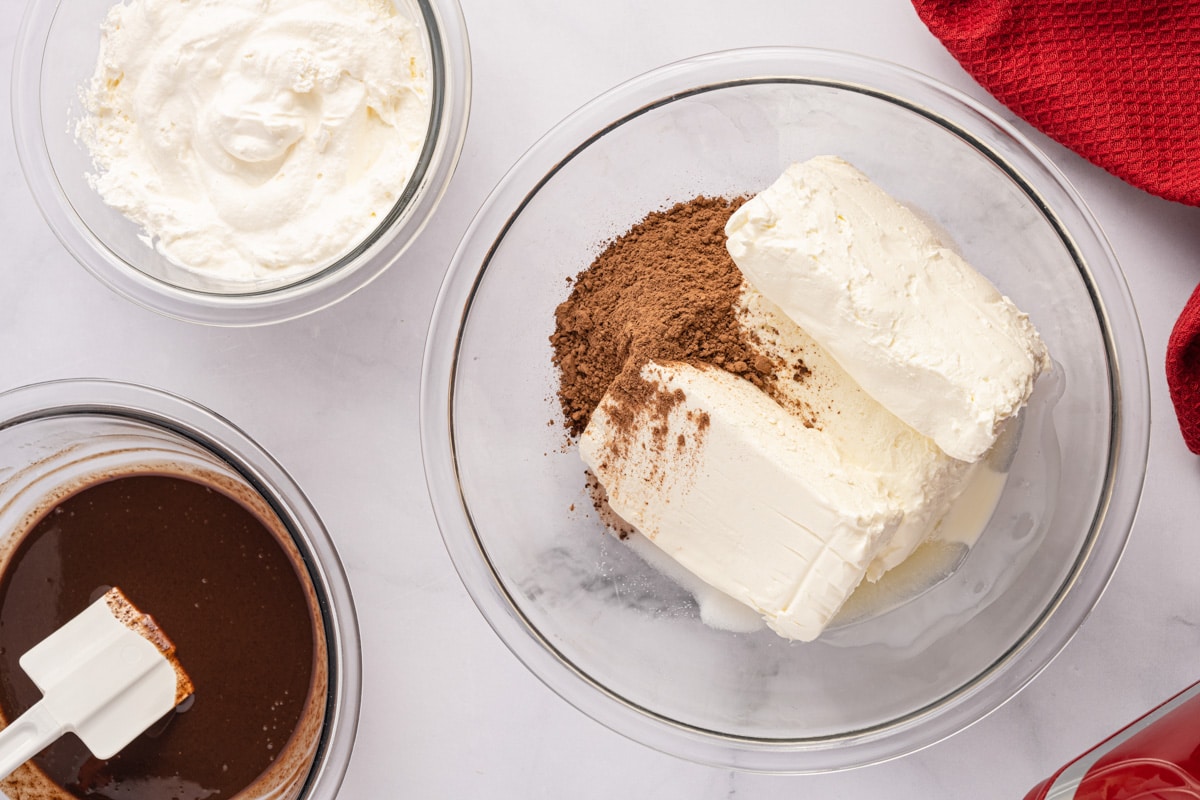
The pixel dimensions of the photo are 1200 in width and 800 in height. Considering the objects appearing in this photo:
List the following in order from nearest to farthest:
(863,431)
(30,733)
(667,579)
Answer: (863,431) < (30,733) < (667,579)

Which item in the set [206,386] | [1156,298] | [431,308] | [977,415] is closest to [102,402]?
[206,386]

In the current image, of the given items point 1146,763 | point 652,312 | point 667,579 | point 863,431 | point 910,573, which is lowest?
point 1146,763

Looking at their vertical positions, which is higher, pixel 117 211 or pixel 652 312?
pixel 117 211

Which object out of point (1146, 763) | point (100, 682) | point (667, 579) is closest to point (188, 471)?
point (100, 682)

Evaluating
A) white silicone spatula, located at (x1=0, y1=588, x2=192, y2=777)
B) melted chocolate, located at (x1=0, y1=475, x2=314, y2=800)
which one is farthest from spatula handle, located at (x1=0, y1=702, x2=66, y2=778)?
Answer: melted chocolate, located at (x1=0, y1=475, x2=314, y2=800)

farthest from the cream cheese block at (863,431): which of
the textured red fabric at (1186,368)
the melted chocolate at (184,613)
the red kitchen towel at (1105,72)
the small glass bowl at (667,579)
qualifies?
the melted chocolate at (184,613)

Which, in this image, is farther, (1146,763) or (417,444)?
(417,444)

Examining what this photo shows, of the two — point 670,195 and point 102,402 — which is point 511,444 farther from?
point 102,402

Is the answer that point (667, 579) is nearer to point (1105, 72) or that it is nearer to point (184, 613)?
point (184, 613)
